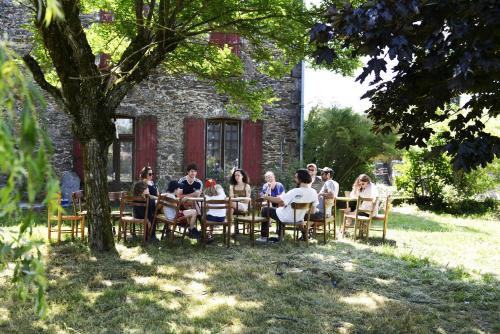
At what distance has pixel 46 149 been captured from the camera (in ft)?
4.01

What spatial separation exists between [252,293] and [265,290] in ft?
0.58

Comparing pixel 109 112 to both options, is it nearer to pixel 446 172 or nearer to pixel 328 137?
pixel 328 137

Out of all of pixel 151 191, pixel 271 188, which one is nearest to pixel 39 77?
pixel 151 191

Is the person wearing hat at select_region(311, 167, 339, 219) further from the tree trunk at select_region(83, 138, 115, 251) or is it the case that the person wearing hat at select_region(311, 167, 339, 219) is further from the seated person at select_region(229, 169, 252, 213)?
the tree trunk at select_region(83, 138, 115, 251)

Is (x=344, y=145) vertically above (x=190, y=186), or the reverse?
(x=344, y=145)

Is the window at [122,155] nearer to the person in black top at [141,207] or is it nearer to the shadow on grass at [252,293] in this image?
the person in black top at [141,207]

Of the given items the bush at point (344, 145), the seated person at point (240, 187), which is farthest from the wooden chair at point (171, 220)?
the bush at point (344, 145)

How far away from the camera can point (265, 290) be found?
5.02 metres

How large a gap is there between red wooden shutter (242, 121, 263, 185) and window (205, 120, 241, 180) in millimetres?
249

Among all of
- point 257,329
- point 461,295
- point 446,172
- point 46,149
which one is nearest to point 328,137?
point 446,172

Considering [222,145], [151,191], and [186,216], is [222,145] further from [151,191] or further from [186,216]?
[186,216]

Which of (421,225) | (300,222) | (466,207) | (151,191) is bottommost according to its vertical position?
(421,225)

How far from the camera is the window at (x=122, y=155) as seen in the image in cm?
1293

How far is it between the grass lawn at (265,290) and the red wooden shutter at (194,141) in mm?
5547
